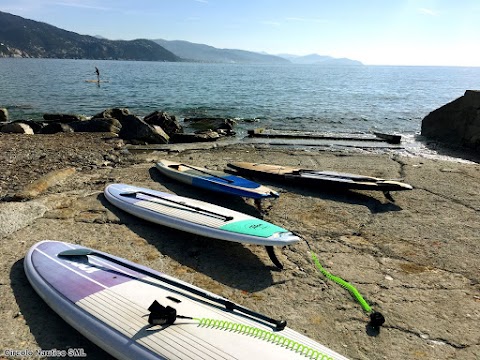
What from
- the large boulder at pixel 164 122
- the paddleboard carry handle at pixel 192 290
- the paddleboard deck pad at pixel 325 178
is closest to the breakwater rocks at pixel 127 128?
the large boulder at pixel 164 122

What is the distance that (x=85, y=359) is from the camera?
120 inches

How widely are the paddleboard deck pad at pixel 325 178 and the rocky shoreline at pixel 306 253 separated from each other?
0.24 meters

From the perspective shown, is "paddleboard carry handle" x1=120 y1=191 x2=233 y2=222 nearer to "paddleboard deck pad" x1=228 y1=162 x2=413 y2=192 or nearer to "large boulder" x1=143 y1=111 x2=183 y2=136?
"paddleboard deck pad" x1=228 y1=162 x2=413 y2=192

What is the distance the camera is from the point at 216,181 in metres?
7.18

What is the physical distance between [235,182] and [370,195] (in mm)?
2908

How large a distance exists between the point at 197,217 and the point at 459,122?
13.0 m

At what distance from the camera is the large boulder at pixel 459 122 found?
12994 mm

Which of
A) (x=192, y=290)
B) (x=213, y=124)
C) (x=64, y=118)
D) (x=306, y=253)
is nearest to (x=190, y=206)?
(x=306, y=253)

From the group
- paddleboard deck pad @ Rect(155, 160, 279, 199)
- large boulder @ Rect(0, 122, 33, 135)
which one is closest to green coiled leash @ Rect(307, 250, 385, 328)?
paddleboard deck pad @ Rect(155, 160, 279, 199)

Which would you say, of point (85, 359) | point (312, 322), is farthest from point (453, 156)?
point (85, 359)

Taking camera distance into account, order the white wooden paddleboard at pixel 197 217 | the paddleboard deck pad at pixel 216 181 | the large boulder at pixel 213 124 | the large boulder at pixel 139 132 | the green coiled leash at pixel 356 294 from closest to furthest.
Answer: the green coiled leash at pixel 356 294 → the white wooden paddleboard at pixel 197 217 → the paddleboard deck pad at pixel 216 181 → the large boulder at pixel 139 132 → the large boulder at pixel 213 124

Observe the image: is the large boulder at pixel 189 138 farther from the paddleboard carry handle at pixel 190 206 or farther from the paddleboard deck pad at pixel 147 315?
the paddleboard deck pad at pixel 147 315

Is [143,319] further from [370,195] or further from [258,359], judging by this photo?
[370,195]

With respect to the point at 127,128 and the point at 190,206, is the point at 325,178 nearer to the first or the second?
the point at 190,206
